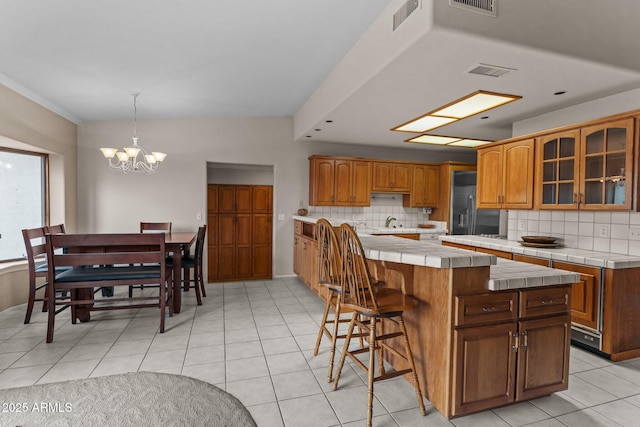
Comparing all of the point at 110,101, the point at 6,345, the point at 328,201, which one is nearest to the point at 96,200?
the point at 110,101

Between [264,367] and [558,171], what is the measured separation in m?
3.35

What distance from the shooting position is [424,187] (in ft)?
19.2

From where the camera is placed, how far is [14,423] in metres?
1.75

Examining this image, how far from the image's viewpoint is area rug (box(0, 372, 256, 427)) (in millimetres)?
1787

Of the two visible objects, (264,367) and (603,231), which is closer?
(264,367)

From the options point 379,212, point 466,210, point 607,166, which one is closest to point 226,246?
point 379,212

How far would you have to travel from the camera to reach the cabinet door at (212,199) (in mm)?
5918

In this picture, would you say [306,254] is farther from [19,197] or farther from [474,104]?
[19,197]

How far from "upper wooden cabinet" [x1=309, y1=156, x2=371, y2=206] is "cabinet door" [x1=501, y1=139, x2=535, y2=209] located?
218 centimetres

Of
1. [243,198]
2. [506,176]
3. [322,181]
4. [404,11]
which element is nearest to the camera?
[404,11]

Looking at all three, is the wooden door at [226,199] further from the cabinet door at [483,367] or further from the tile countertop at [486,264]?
the cabinet door at [483,367]

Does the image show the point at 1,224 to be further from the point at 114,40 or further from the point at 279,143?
the point at 279,143

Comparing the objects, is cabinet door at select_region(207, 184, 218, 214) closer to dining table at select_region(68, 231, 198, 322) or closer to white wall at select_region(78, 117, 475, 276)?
white wall at select_region(78, 117, 475, 276)

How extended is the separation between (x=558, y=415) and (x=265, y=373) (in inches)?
73.9
